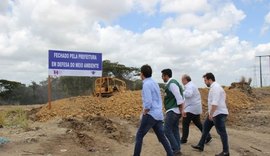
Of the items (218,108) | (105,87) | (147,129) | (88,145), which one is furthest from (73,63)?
(147,129)

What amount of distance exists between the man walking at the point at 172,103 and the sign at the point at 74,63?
6.99 meters

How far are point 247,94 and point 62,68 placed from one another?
45.0ft

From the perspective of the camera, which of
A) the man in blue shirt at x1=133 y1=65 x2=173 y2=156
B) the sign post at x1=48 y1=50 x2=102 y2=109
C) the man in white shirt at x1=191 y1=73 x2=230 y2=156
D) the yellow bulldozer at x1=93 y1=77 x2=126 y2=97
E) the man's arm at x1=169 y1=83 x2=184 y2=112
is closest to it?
the man in blue shirt at x1=133 y1=65 x2=173 y2=156

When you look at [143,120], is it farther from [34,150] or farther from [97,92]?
[97,92]

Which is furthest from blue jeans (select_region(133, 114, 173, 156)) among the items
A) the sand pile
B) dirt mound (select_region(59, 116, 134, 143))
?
the sand pile

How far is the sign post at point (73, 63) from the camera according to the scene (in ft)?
51.1

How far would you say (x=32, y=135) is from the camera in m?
10.6

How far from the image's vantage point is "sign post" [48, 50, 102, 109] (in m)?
15.6

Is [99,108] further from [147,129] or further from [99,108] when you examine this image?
[147,129]

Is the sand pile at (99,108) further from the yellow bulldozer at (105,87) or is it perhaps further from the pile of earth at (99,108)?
the yellow bulldozer at (105,87)

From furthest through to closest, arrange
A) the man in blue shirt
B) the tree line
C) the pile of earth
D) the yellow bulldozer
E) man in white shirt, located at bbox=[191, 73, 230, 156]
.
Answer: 1. the tree line
2. the yellow bulldozer
3. the pile of earth
4. man in white shirt, located at bbox=[191, 73, 230, 156]
5. the man in blue shirt

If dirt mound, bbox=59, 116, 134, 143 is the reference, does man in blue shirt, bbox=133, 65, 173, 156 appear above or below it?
above

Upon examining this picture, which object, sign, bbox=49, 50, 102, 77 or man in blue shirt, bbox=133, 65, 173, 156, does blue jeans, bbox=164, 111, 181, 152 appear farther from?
sign, bbox=49, 50, 102, 77

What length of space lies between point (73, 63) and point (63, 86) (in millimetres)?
28972
